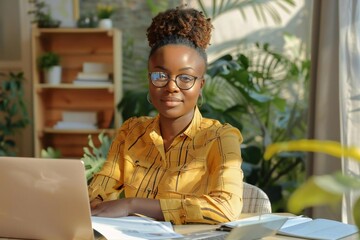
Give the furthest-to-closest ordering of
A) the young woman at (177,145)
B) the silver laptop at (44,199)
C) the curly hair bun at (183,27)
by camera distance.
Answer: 1. the curly hair bun at (183,27)
2. the young woman at (177,145)
3. the silver laptop at (44,199)

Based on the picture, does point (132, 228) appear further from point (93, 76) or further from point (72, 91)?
point (72, 91)

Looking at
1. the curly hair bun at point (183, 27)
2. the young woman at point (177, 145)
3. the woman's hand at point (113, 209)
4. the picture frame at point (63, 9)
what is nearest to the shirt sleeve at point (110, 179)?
the young woman at point (177, 145)

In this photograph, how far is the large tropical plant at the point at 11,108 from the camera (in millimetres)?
4645

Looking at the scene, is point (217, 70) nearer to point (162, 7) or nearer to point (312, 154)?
point (312, 154)

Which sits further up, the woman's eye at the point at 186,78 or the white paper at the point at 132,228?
the woman's eye at the point at 186,78

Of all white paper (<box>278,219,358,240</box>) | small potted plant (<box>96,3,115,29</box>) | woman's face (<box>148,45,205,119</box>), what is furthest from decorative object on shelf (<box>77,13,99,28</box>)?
white paper (<box>278,219,358,240</box>)

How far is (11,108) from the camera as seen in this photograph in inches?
185

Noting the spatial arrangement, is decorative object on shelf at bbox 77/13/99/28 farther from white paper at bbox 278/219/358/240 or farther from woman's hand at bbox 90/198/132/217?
white paper at bbox 278/219/358/240

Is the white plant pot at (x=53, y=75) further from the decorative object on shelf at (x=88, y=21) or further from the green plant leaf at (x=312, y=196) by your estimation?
the green plant leaf at (x=312, y=196)

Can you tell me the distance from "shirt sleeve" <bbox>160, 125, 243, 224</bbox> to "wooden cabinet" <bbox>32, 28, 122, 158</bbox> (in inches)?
113

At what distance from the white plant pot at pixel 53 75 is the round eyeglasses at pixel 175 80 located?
301 centimetres

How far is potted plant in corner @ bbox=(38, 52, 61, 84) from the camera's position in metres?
4.65

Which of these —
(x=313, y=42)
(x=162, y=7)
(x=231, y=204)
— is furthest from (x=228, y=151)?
(x=162, y=7)

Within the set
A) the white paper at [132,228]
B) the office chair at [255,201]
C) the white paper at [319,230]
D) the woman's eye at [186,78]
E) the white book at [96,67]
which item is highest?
the woman's eye at [186,78]
